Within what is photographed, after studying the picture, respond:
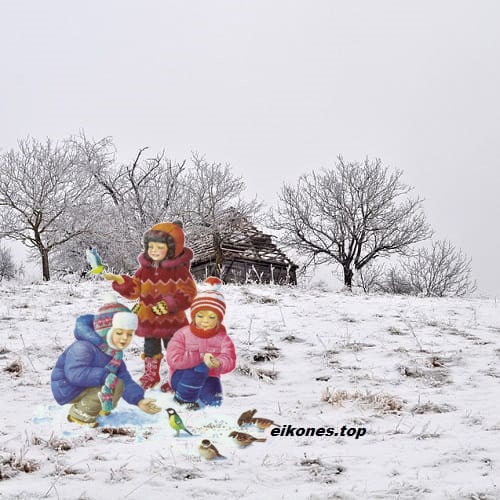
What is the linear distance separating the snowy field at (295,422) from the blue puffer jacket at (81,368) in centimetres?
31

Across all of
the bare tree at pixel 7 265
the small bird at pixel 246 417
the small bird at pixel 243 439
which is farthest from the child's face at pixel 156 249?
the bare tree at pixel 7 265

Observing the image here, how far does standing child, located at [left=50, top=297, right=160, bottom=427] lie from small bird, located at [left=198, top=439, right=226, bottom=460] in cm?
65

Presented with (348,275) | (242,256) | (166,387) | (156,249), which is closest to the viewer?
(166,387)

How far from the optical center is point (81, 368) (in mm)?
4207

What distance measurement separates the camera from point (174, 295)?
197 inches

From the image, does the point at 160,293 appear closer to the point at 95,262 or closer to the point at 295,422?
the point at 95,262

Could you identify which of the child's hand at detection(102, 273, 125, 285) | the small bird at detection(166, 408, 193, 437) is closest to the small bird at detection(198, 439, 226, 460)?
the small bird at detection(166, 408, 193, 437)

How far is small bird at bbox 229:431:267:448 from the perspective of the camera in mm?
4091

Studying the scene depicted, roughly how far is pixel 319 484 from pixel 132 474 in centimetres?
129

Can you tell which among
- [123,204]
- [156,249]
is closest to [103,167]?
[123,204]

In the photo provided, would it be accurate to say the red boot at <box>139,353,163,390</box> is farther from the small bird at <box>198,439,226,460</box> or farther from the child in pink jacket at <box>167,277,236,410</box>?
the small bird at <box>198,439,226,460</box>

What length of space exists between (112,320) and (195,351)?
77 centimetres

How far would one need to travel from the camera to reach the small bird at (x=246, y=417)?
4430 millimetres

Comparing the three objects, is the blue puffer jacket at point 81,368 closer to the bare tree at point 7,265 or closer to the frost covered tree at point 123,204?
the frost covered tree at point 123,204
